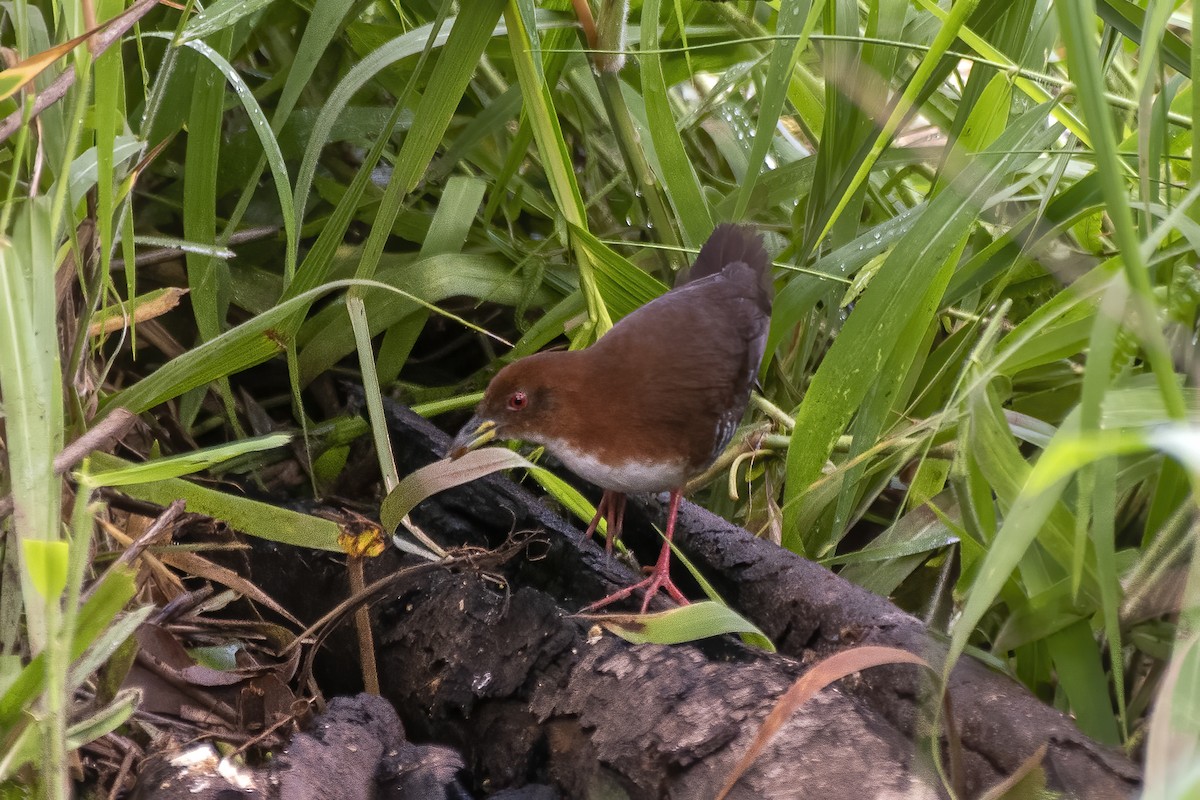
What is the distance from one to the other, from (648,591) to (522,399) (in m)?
0.58

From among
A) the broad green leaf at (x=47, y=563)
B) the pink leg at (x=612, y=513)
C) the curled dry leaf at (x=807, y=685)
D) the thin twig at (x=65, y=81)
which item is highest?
the thin twig at (x=65, y=81)

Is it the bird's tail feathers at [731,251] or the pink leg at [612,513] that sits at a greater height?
the bird's tail feathers at [731,251]

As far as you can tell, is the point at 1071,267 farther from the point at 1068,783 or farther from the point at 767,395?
the point at 1068,783

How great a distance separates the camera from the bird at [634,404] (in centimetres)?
222

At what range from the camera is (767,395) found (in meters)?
2.80

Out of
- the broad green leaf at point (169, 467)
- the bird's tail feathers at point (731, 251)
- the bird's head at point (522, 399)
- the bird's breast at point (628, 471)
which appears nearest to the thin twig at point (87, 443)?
the broad green leaf at point (169, 467)

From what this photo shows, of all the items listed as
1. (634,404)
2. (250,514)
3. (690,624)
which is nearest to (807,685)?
(690,624)

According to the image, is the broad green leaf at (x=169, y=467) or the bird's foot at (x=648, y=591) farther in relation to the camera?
the bird's foot at (x=648, y=591)

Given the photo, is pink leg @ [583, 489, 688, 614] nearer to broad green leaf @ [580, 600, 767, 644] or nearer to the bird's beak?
broad green leaf @ [580, 600, 767, 644]

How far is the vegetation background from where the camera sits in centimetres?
125

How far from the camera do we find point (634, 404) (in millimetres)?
2277

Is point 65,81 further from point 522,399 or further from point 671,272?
point 671,272

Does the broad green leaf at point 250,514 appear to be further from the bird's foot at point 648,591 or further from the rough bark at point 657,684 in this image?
the bird's foot at point 648,591

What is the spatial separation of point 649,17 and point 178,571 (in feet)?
5.05
